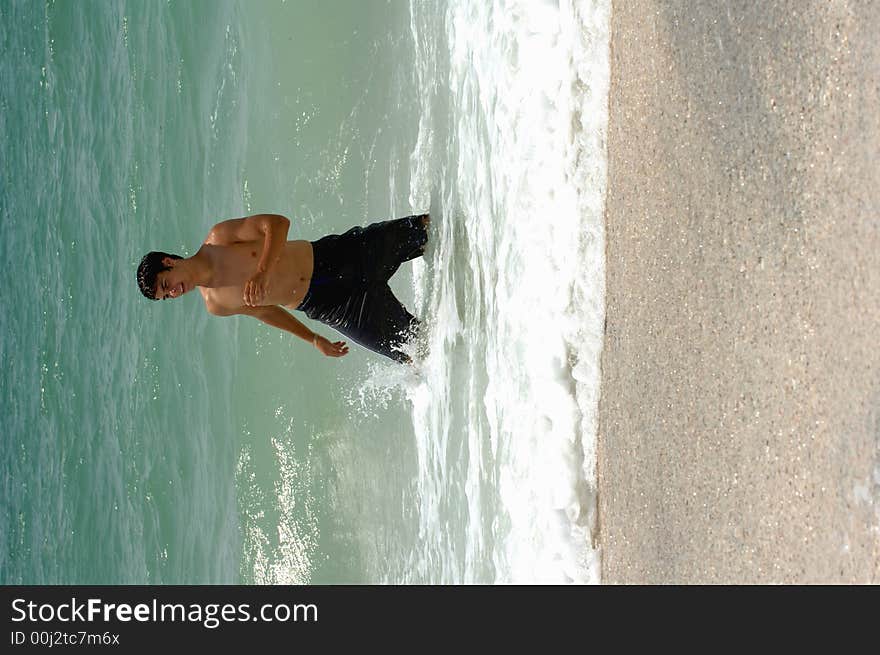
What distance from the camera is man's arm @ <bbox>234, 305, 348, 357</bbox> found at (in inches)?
207

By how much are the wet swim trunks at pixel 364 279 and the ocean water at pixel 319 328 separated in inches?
7.5

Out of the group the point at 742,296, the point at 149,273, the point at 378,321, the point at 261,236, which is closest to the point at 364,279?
the point at 378,321

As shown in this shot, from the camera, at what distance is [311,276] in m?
5.35

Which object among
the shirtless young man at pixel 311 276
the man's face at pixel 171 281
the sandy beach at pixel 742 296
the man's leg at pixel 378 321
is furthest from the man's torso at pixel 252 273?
the sandy beach at pixel 742 296

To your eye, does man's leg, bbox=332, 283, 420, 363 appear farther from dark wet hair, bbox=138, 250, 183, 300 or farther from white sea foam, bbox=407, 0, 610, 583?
dark wet hair, bbox=138, 250, 183, 300

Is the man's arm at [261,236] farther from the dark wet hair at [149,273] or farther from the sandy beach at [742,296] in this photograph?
the sandy beach at [742,296]

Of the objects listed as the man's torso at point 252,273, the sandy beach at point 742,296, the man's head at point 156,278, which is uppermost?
the man's torso at point 252,273

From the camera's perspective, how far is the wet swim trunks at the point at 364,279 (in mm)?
5395

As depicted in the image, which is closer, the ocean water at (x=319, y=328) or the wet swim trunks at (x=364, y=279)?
the ocean water at (x=319, y=328)

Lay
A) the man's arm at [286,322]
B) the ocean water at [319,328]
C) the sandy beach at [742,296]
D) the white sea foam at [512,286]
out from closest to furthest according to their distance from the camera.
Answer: the sandy beach at [742,296]
the white sea foam at [512,286]
the ocean water at [319,328]
the man's arm at [286,322]

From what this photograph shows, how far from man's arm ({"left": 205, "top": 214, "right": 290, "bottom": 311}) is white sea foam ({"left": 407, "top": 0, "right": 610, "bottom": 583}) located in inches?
37.2

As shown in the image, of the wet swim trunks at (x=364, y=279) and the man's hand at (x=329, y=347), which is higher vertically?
the wet swim trunks at (x=364, y=279)

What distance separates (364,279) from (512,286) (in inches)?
45.4
